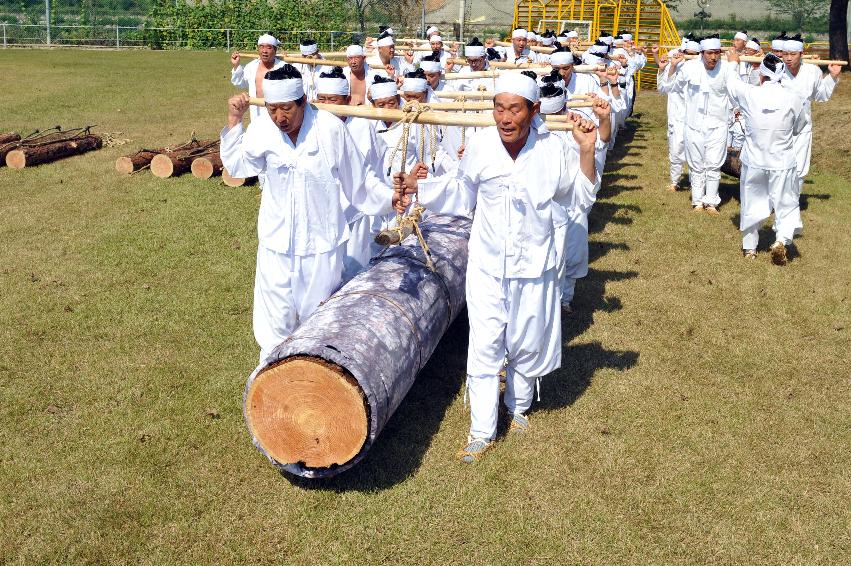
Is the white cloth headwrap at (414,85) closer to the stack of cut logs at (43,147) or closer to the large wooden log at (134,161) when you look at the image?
the large wooden log at (134,161)

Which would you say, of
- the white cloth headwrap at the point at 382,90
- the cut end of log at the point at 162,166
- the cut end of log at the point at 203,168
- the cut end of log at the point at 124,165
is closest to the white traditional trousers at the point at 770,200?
the white cloth headwrap at the point at 382,90

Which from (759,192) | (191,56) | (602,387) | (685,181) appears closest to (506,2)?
(191,56)

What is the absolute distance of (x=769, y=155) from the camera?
369 inches

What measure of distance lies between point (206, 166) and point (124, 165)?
1.35 metres

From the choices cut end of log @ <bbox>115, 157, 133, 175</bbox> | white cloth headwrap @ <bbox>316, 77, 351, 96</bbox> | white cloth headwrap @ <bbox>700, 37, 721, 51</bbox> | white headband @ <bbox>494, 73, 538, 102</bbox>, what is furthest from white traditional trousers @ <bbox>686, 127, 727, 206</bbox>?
cut end of log @ <bbox>115, 157, 133, 175</bbox>

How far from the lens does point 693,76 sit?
38.9ft

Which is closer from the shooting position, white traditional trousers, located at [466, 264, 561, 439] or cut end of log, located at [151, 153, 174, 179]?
white traditional trousers, located at [466, 264, 561, 439]

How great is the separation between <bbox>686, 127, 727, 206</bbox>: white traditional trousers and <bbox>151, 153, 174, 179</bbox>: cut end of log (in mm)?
7627

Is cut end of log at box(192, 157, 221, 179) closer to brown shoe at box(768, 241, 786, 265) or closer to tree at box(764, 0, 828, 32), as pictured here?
brown shoe at box(768, 241, 786, 265)

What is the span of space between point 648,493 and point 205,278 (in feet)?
16.8

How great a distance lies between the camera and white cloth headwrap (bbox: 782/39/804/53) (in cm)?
959

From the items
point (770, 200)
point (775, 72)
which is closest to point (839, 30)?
point (775, 72)

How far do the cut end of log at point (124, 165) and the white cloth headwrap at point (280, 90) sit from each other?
8.53 m

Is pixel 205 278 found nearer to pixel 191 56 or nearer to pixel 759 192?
pixel 759 192
